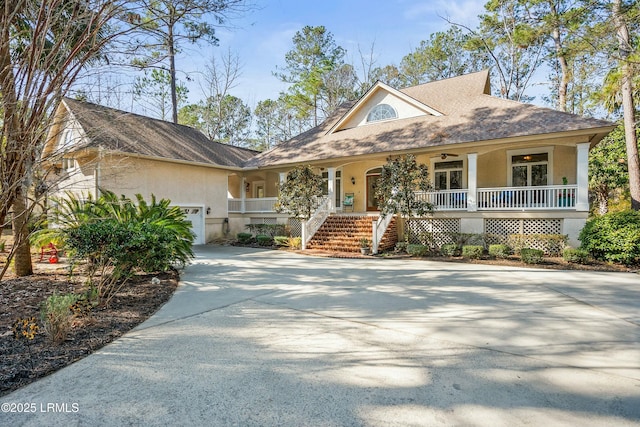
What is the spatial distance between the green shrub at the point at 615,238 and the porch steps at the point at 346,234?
5.84 metres

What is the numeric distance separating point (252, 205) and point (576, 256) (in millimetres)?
13733

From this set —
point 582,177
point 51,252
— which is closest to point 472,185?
point 582,177

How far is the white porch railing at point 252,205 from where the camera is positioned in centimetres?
1694

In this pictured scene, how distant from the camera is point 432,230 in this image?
1251 centimetres

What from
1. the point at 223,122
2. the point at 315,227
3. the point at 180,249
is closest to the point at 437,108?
the point at 315,227

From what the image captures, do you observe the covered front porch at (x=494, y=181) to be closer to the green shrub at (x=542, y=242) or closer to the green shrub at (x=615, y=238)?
the green shrub at (x=542, y=242)

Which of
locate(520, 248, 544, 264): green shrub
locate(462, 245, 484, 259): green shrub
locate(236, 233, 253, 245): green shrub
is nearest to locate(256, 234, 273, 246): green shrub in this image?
locate(236, 233, 253, 245): green shrub

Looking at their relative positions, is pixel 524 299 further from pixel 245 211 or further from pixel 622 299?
pixel 245 211

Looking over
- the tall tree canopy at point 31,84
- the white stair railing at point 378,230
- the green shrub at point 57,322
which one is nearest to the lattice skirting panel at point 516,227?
the white stair railing at point 378,230

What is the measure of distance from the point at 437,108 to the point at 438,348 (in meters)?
Answer: 13.5

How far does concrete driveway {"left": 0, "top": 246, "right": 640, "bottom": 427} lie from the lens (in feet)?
8.09

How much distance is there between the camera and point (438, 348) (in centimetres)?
362

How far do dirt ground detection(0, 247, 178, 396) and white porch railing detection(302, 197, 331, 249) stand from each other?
630cm

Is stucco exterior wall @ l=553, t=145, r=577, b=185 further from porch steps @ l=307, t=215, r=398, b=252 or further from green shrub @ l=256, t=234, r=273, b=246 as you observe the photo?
green shrub @ l=256, t=234, r=273, b=246
